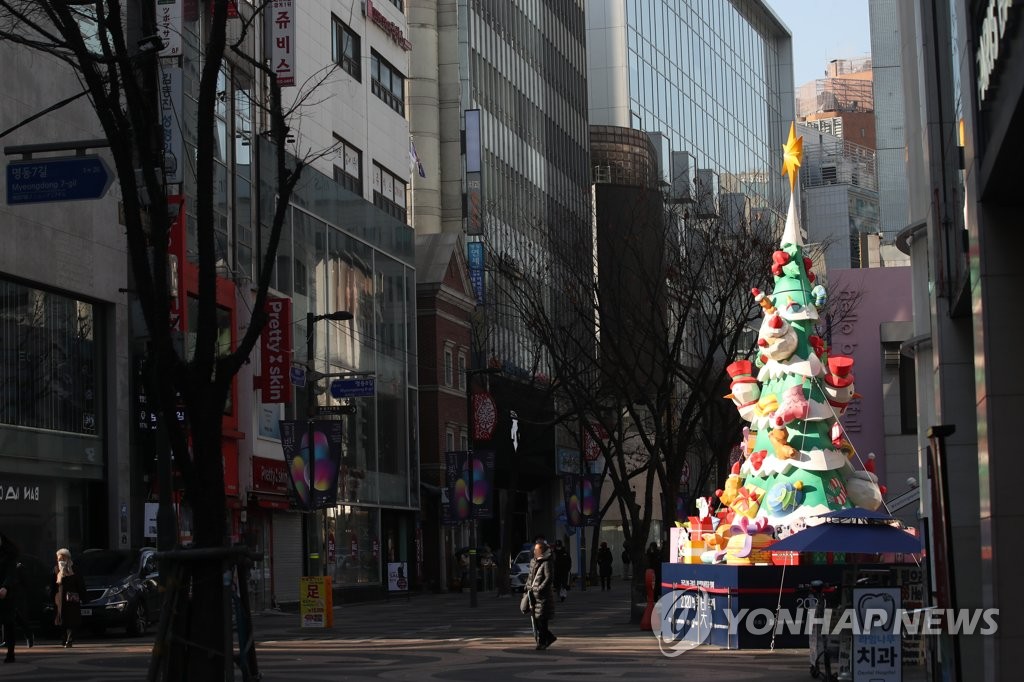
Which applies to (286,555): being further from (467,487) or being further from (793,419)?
(793,419)

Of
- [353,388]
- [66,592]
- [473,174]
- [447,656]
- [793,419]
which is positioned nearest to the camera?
[447,656]

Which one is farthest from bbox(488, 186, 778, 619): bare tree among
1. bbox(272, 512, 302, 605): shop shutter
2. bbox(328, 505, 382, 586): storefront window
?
bbox(328, 505, 382, 586): storefront window

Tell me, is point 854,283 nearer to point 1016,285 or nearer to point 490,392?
point 490,392

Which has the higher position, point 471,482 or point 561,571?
point 471,482

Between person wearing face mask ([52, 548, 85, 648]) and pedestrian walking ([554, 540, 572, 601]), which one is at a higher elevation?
person wearing face mask ([52, 548, 85, 648])

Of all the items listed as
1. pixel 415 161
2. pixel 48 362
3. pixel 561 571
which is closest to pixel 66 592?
pixel 48 362

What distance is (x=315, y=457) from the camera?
37688mm

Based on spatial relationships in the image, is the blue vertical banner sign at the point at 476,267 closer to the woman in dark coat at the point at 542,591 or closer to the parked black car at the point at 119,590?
the parked black car at the point at 119,590

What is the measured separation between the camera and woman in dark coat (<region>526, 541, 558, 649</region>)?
25.9 metres

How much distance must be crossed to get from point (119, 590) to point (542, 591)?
334 inches

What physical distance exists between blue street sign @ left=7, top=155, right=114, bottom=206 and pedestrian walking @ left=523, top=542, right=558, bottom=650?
9.49 metres

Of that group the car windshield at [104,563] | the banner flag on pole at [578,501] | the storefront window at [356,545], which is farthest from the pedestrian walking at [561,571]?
the car windshield at [104,563]

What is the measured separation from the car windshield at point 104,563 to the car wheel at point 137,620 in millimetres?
807

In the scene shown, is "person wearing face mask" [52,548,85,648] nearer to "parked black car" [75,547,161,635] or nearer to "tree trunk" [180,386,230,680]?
"parked black car" [75,547,161,635]
